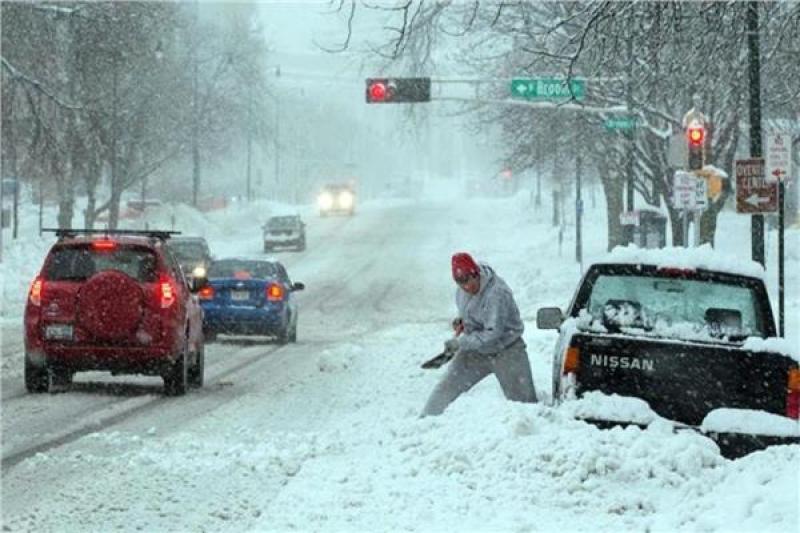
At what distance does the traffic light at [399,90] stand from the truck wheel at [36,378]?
16165 millimetres

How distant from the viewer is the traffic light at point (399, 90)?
99.6ft

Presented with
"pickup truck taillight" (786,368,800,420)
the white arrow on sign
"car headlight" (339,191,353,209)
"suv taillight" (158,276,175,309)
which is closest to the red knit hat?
"pickup truck taillight" (786,368,800,420)

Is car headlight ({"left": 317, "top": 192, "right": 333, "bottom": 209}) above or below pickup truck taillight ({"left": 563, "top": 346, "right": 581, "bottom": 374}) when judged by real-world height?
above

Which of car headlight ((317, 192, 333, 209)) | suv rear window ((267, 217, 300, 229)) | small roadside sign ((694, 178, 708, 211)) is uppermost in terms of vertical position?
car headlight ((317, 192, 333, 209))

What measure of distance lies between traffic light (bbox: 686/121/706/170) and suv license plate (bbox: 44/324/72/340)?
14097mm

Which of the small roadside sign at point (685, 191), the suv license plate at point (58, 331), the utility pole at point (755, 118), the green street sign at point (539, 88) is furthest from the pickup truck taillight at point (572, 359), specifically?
the green street sign at point (539, 88)

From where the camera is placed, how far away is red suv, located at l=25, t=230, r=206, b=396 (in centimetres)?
1470

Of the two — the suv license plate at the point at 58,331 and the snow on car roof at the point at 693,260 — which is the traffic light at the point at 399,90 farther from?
the snow on car roof at the point at 693,260

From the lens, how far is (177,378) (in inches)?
602

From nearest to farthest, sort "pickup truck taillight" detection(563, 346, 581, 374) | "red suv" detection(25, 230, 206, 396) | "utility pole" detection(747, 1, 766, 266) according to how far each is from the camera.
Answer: "pickup truck taillight" detection(563, 346, 581, 374)
"red suv" detection(25, 230, 206, 396)
"utility pole" detection(747, 1, 766, 266)

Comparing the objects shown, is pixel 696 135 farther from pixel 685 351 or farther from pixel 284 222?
pixel 284 222

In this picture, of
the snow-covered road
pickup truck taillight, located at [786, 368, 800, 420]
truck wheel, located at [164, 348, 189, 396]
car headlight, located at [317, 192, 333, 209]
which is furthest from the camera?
car headlight, located at [317, 192, 333, 209]

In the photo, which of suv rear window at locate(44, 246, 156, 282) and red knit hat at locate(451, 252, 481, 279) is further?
suv rear window at locate(44, 246, 156, 282)

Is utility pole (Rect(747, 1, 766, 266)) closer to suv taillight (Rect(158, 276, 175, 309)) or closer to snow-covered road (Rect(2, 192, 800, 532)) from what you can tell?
snow-covered road (Rect(2, 192, 800, 532))
